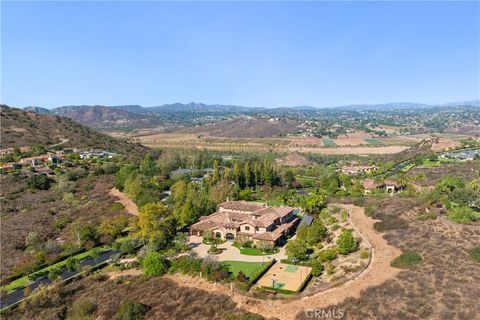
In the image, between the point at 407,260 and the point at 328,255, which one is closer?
the point at 407,260

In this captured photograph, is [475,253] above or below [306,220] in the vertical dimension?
above

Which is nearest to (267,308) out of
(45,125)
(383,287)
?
(383,287)

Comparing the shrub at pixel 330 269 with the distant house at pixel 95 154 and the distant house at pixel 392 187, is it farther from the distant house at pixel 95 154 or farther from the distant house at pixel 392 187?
the distant house at pixel 95 154

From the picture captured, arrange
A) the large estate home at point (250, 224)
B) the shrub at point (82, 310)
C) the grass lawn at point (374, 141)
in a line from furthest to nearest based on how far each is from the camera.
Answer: the grass lawn at point (374, 141) → the large estate home at point (250, 224) → the shrub at point (82, 310)

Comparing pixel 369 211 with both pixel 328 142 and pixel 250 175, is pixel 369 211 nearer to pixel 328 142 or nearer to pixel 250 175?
pixel 250 175

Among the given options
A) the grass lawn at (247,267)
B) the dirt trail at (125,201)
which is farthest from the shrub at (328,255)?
the dirt trail at (125,201)

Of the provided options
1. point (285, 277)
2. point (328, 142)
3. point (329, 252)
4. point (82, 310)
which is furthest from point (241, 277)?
point (328, 142)
